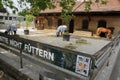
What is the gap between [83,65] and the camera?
2506 mm

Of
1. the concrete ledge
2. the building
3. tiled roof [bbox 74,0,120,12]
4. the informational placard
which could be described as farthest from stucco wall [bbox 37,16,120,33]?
the informational placard

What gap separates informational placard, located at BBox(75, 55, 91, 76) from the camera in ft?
8.04

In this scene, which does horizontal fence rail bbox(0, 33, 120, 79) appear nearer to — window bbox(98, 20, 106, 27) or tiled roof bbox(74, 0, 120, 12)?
tiled roof bbox(74, 0, 120, 12)

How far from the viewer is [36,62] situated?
3451 millimetres

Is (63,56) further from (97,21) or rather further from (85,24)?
(85,24)

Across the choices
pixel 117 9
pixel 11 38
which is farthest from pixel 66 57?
pixel 117 9

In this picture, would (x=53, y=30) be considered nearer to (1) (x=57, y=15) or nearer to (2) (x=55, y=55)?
(1) (x=57, y=15)

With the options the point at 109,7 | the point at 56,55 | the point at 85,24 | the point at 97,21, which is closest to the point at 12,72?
the point at 56,55

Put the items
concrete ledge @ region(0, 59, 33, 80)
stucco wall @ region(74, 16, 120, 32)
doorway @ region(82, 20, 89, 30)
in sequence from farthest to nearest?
doorway @ region(82, 20, 89, 30) < stucco wall @ region(74, 16, 120, 32) < concrete ledge @ region(0, 59, 33, 80)

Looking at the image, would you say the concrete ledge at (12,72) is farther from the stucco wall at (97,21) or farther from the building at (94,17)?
the stucco wall at (97,21)

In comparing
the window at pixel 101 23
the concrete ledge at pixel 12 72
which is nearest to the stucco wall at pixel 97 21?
the window at pixel 101 23

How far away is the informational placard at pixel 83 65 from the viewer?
8.04ft

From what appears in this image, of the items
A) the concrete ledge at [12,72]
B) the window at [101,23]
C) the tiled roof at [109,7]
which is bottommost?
the concrete ledge at [12,72]

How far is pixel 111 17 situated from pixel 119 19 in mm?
1090
